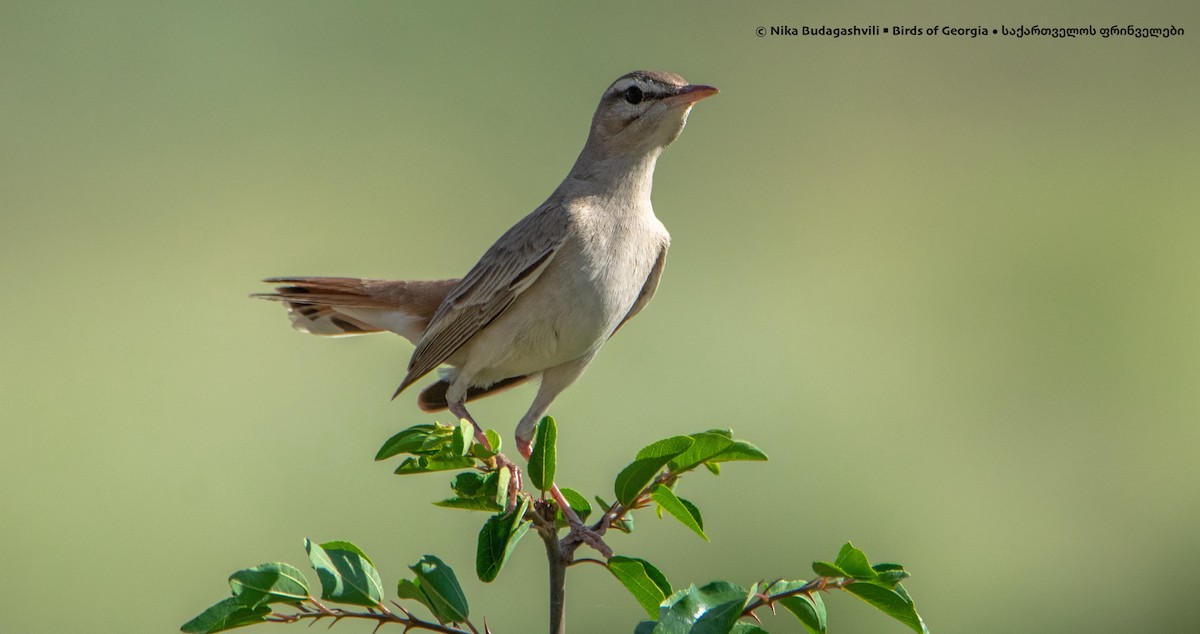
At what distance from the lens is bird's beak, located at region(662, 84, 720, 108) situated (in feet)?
11.9

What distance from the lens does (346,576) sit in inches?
79.1

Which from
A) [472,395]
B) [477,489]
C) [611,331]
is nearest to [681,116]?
[611,331]

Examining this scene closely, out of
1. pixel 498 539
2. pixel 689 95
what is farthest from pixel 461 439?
pixel 689 95

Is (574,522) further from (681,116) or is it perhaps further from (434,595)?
(681,116)

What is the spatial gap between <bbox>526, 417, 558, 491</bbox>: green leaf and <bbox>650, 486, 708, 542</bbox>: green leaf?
220mm

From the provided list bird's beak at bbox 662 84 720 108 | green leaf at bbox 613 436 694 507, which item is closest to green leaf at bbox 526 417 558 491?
green leaf at bbox 613 436 694 507

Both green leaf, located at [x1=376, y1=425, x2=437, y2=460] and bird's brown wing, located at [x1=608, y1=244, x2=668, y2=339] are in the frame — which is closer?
green leaf, located at [x1=376, y1=425, x2=437, y2=460]

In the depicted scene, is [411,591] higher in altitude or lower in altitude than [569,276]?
lower

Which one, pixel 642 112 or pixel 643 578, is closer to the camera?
pixel 643 578

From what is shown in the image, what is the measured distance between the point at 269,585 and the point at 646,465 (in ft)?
2.25

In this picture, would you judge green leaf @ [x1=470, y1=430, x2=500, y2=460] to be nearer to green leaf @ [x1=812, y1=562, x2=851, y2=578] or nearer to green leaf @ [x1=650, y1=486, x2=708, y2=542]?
green leaf @ [x1=650, y1=486, x2=708, y2=542]

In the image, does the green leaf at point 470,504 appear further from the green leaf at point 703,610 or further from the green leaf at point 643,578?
the green leaf at point 703,610

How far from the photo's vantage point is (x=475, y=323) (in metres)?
3.84

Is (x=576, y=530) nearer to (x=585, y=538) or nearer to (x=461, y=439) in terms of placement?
(x=585, y=538)
